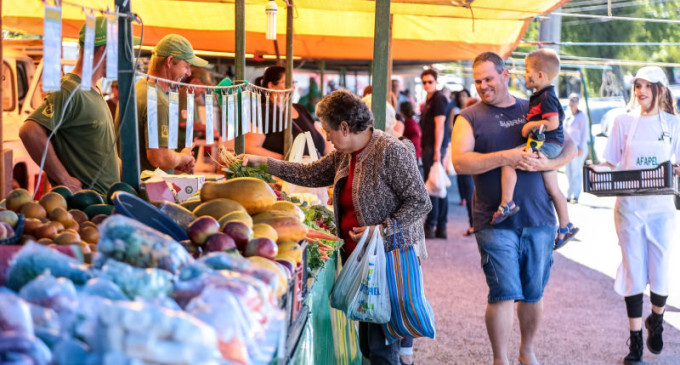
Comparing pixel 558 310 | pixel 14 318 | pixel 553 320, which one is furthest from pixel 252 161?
pixel 558 310

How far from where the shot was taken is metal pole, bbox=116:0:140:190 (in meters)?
3.39

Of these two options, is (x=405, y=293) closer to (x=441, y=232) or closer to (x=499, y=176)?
(x=499, y=176)

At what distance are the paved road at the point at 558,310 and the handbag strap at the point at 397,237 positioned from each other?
1.87 m

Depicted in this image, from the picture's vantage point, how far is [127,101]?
3320mm

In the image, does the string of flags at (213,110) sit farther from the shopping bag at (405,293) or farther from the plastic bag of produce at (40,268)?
the plastic bag of produce at (40,268)

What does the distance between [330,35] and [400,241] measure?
25.0ft

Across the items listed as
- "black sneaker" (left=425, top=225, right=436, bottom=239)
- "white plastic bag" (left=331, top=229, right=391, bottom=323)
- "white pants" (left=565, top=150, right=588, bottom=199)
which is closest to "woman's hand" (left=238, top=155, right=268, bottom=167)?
"white plastic bag" (left=331, top=229, right=391, bottom=323)

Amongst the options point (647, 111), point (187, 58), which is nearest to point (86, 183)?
point (187, 58)

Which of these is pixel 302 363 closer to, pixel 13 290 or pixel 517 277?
pixel 13 290

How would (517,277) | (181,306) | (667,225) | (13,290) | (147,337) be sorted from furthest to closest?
(667,225) → (517,277) → (13,290) → (181,306) → (147,337)

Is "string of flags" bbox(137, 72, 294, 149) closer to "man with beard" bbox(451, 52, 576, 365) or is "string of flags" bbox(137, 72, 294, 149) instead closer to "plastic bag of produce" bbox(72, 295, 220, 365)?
"man with beard" bbox(451, 52, 576, 365)

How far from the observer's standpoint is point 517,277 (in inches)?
204

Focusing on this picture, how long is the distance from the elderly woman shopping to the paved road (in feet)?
5.85

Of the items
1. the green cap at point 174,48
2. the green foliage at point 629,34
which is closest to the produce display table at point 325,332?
the green cap at point 174,48
